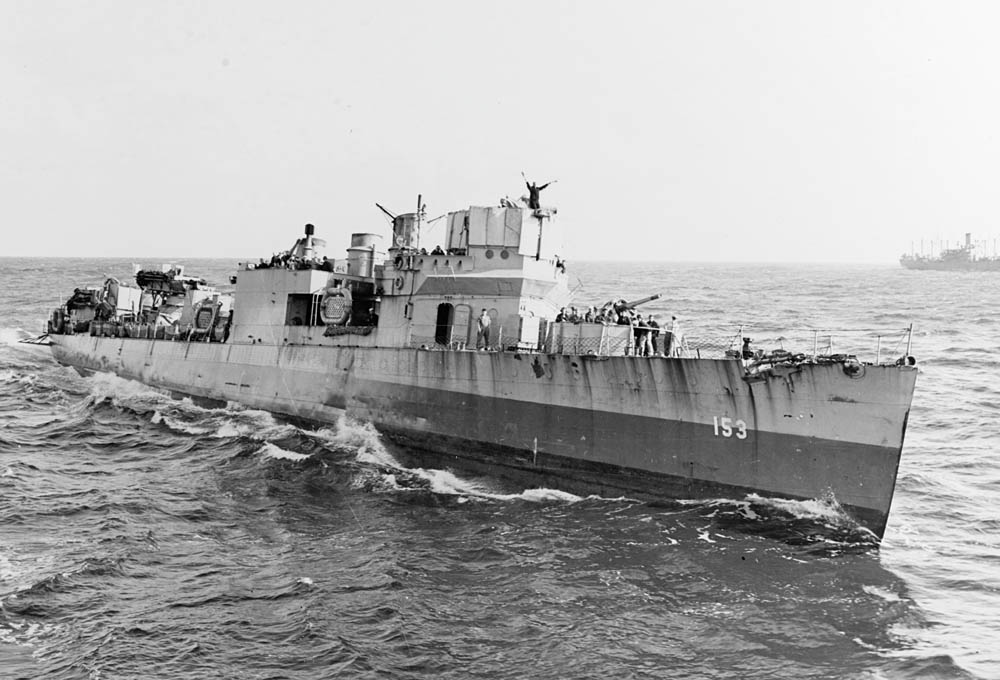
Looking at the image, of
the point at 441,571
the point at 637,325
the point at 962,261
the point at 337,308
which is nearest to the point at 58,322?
the point at 337,308

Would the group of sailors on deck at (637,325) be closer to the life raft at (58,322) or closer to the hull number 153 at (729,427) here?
the hull number 153 at (729,427)

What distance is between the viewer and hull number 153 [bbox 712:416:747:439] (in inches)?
611

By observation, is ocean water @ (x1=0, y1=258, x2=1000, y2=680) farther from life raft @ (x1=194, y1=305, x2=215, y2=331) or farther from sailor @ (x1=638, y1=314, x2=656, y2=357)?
life raft @ (x1=194, y1=305, x2=215, y2=331)

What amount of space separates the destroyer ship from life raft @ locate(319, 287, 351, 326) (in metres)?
0.05

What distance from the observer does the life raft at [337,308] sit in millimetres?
22312

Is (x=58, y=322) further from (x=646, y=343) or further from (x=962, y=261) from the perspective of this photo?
(x=962, y=261)

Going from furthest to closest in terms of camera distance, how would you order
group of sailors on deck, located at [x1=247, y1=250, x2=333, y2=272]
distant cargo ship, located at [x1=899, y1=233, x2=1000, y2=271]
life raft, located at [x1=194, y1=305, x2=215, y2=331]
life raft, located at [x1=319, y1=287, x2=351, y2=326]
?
distant cargo ship, located at [x1=899, y1=233, x2=1000, y2=271], life raft, located at [x1=194, y1=305, x2=215, y2=331], group of sailors on deck, located at [x1=247, y1=250, x2=333, y2=272], life raft, located at [x1=319, y1=287, x2=351, y2=326]

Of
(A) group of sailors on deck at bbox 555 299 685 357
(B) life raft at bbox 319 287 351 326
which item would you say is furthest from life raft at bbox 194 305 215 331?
(A) group of sailors on deck at bbox 555 299 685 357

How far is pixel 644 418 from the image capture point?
16.3 m

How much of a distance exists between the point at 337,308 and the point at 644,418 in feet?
33.7

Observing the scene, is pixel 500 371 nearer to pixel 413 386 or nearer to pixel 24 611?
pixel 413 386

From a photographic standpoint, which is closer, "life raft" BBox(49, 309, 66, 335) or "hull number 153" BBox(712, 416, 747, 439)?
"hull number 153" BBox(712, 416, 747, 439)

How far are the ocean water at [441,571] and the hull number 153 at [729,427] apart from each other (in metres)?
1.43

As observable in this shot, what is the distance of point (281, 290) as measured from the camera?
23.9 m
